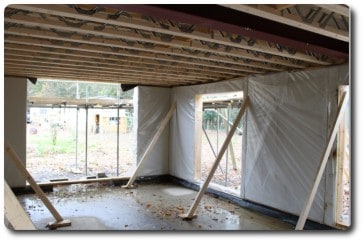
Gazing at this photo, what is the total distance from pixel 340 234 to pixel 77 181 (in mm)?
5274

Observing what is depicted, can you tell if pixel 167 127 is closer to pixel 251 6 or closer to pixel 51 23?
pixel 51 23

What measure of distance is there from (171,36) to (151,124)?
4388mm

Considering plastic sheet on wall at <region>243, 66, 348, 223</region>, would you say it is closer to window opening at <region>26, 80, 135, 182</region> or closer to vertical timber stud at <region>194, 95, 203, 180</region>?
vertical timber stud at <region>194, 95, 203, 180</region>

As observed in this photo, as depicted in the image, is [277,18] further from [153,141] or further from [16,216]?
[153,141]

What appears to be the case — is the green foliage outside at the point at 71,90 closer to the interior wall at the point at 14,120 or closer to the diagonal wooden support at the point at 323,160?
the interior wall at the point at 14,120

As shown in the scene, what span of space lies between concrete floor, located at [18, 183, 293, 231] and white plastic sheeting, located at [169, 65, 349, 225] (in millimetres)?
442

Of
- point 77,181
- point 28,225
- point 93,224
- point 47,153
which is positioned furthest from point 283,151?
point 47,153

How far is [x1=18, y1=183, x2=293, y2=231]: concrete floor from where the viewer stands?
172 inches

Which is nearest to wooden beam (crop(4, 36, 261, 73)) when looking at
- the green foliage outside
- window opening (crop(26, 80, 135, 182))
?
window opening (crop(26, 80, 135, 182))

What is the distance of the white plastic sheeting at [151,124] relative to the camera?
717 cm

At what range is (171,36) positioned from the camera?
3.06m

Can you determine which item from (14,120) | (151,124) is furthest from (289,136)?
(14,120)

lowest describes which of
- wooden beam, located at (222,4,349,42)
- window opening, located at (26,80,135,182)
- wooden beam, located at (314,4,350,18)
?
window opening, located at (26,80,135,182)
